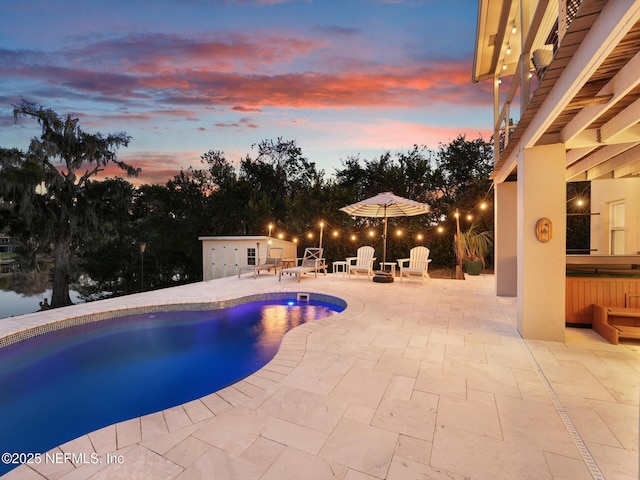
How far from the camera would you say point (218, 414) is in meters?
2.21

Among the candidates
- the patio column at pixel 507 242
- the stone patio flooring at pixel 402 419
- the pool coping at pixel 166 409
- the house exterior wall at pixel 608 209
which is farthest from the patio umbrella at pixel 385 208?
the stone patio flooring at pixel 402 419

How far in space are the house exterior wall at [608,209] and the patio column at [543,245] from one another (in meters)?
4.37

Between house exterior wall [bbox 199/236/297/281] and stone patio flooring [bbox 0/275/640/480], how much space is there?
8083 millimetres

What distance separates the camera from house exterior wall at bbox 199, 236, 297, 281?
11.7m

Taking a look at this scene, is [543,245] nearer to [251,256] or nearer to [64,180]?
[251,256]

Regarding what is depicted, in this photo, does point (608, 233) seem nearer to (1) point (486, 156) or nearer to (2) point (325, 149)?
(1) point (486, 156)

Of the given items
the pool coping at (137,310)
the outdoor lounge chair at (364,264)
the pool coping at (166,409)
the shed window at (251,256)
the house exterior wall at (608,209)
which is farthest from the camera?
the shed window at (251,256)

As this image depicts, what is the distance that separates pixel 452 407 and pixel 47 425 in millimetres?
3632

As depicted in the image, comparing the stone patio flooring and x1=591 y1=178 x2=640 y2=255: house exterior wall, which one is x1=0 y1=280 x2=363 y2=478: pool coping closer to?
the stone patio flooring

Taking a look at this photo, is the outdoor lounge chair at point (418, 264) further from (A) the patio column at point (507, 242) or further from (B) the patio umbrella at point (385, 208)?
(A) the patio column at point (507, 242)

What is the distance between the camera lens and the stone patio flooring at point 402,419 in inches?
66.3

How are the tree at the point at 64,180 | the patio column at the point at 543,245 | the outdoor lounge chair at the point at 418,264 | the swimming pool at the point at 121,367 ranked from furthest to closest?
the tree at the point at 64,180, the outdoor lounge chair at the point at 418,264, the patio column at the point at 543,245, the swimming pool at the point at 121,367

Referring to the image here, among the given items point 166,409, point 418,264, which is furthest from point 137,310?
point 418,264

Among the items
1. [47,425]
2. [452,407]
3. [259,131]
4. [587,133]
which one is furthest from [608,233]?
[259,131]
